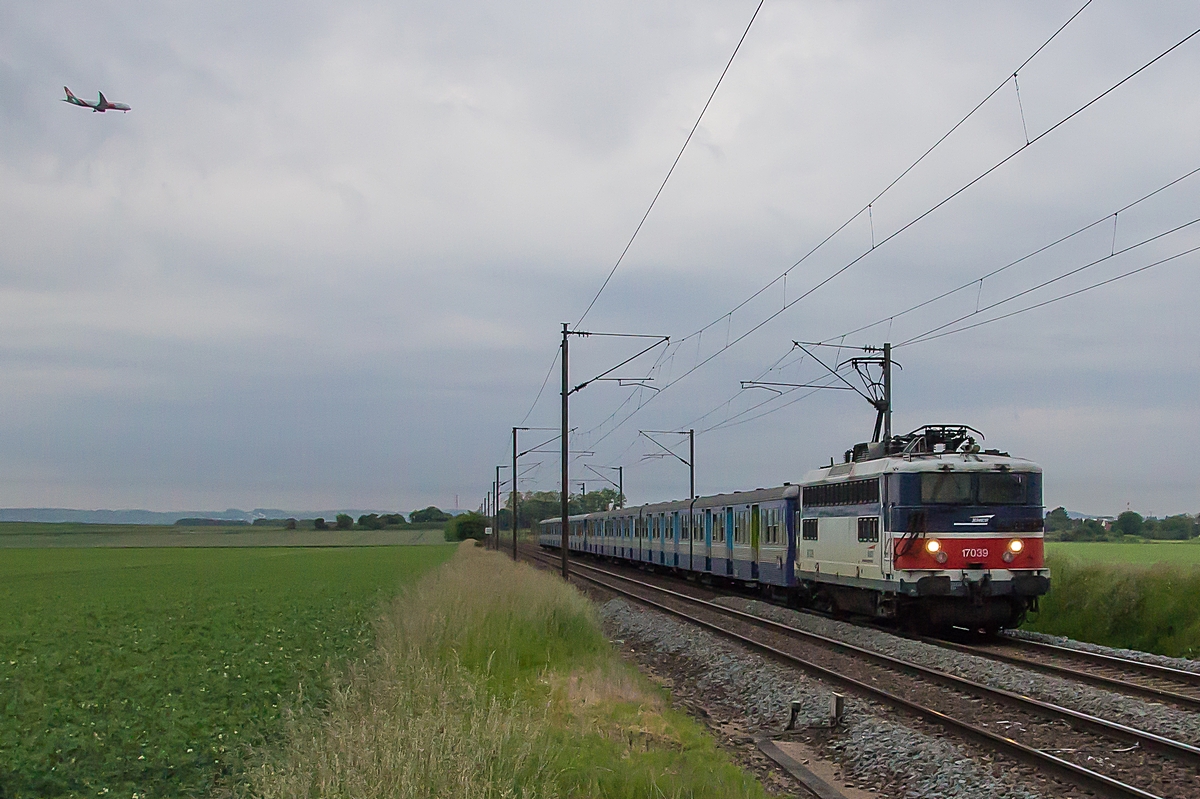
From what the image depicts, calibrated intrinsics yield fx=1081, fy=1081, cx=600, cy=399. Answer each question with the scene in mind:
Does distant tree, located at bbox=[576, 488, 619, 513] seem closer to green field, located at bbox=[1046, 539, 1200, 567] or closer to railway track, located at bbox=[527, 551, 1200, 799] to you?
green field, located at bbox=[1046, 539, 1200, 567]

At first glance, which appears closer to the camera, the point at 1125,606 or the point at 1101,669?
the point at 1101,669

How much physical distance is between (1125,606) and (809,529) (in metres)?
6.30

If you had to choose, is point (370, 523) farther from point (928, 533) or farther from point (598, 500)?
point (928, 533)

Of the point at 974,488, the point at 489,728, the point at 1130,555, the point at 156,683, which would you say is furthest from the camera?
the point at 1130,555

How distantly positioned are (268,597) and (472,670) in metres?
22.6

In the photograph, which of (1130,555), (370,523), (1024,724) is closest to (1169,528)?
(1130,555)

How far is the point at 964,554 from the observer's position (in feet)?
60.1

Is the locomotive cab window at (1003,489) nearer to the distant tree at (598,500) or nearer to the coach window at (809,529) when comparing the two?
the coach window at (809,529)

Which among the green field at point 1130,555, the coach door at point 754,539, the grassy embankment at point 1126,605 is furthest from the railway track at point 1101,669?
the coach door at point 754,539

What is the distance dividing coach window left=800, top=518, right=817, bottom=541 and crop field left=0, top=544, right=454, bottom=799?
9.43m

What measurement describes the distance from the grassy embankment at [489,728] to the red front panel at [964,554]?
5.55 m

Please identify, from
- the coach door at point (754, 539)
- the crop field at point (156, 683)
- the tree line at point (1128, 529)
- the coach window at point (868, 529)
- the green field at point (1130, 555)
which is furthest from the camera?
the tree line at point (1128, 529)

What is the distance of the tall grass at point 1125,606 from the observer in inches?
778

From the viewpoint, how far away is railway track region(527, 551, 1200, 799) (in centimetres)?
902
